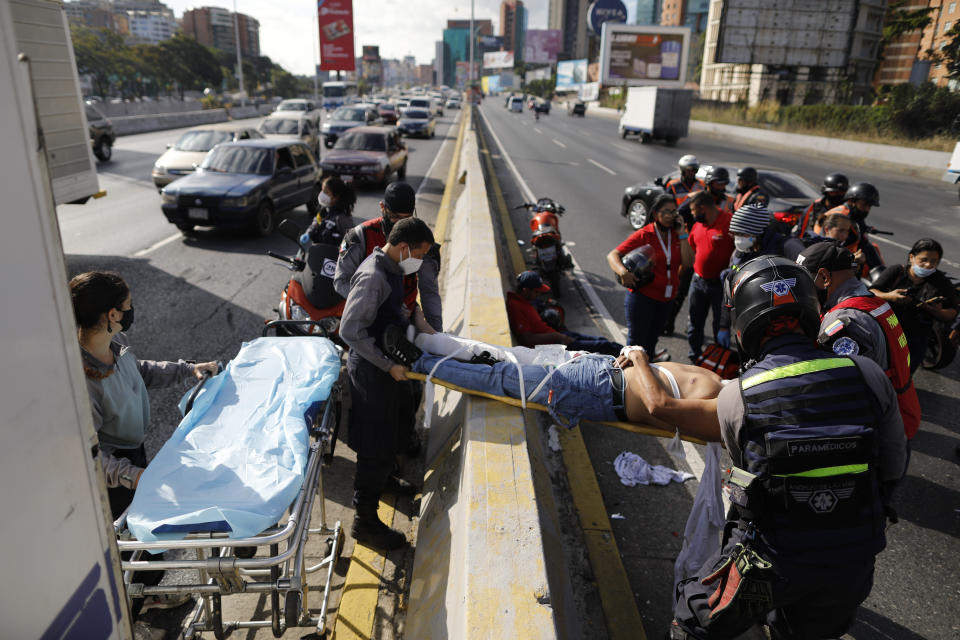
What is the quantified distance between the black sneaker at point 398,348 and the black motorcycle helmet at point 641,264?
2.72 meters

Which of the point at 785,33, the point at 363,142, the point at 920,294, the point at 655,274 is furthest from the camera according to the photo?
the point at 785,33

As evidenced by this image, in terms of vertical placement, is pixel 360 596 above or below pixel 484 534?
below

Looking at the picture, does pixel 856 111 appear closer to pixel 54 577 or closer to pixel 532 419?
pixel 532 419

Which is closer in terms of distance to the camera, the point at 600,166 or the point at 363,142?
the point at 363,142

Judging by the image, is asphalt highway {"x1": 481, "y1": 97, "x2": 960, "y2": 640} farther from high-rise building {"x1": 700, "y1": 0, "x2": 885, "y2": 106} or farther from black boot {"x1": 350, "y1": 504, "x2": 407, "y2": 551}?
high-rise building {"x1": 700, "y1": 0, "x2": 885, "y2": 106}

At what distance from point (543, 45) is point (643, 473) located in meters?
162

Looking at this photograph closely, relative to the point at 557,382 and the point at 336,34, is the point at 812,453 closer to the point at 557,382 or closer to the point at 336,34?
the point at 557,382

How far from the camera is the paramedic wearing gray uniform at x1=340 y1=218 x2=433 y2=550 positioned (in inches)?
142

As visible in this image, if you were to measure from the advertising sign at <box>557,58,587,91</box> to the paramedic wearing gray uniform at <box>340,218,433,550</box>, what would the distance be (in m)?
108

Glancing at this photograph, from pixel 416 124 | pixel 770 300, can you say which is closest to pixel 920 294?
pixel 770 300

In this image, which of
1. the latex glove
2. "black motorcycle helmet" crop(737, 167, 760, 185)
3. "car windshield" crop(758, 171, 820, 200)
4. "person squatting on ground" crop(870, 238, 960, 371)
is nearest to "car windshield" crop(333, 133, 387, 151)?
"car windshield" crop(758, 171, 820, 200)

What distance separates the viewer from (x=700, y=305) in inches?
257

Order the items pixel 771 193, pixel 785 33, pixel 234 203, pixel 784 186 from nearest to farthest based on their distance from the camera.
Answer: pixel 234 203 < pixel 771 193 < pixel 784 186 < pixel 785 33

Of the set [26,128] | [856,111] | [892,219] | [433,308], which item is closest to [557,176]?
[892,219]
